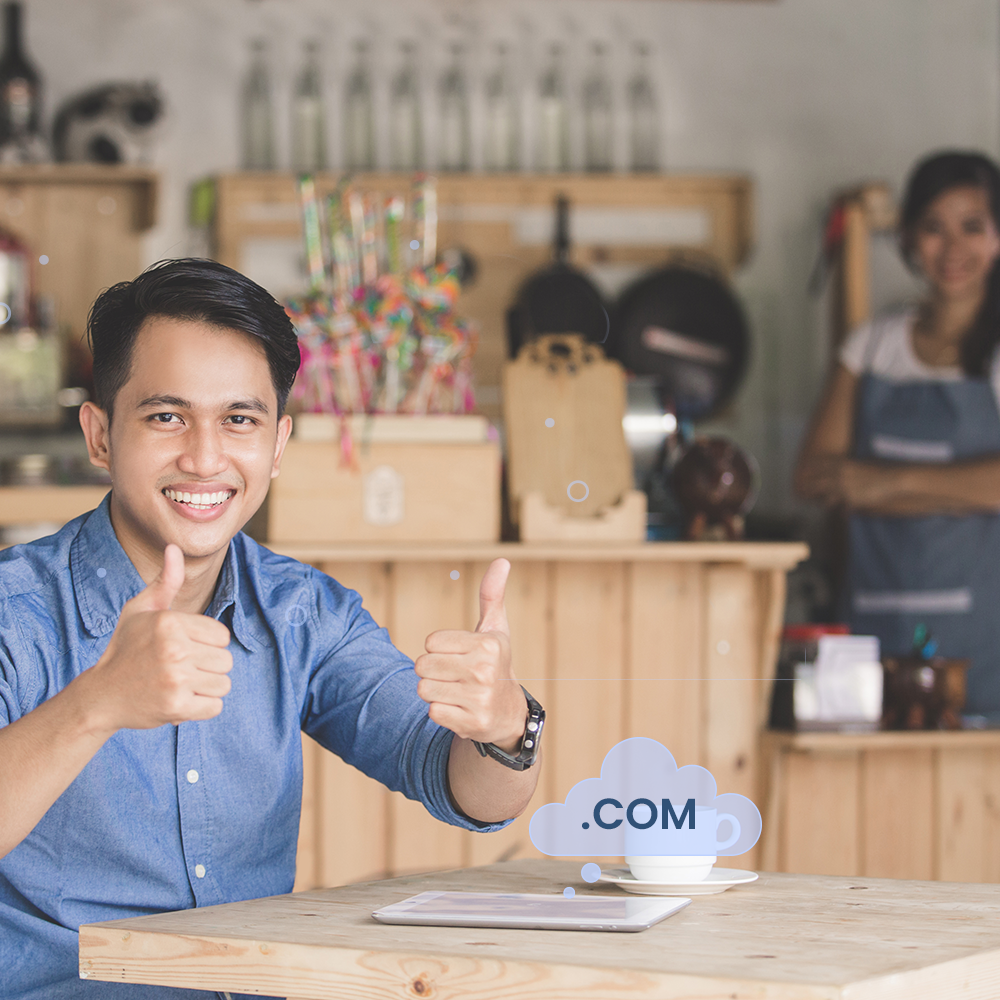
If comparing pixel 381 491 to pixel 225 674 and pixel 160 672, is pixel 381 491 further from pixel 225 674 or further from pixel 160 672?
pixel 160 672

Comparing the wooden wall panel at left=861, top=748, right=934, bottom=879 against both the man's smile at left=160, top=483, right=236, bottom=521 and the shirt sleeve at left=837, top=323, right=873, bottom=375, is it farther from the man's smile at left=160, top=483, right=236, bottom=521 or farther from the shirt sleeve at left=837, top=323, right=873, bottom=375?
the man's smile at left=160, top=483, right=236, bottom=521

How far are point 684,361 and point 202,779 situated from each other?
2312mm

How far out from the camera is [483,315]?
331cm

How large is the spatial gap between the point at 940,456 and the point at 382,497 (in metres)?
1.24

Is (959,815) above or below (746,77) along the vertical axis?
below

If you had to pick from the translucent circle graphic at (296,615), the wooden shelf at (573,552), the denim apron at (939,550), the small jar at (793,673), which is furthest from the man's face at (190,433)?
the denim apron at (939,550)

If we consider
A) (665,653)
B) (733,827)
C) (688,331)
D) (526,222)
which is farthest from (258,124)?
(733,827)

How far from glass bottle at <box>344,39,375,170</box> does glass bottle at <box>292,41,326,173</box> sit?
0.07 meters

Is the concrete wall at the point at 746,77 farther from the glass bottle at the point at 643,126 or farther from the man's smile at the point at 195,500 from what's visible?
the man's smile at the point at 195,500

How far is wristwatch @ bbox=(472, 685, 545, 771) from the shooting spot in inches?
44.7

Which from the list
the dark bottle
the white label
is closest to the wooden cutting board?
the white label

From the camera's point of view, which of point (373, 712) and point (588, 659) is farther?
point (588, 659)

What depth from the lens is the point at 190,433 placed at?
1.15m

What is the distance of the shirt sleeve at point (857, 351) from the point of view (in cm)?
280
